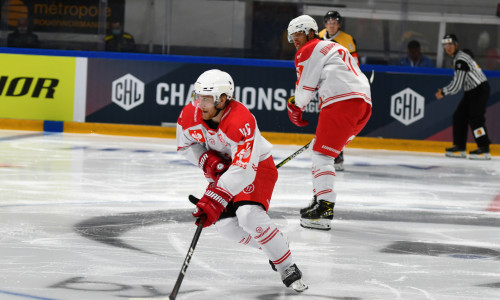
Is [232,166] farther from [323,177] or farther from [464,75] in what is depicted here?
[464,75]

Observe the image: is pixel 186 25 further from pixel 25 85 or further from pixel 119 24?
pixel 25 85

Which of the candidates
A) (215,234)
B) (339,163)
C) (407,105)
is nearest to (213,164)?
(215,234)

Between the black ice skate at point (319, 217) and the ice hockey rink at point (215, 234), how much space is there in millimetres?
80

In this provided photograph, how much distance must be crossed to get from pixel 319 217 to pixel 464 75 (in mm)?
4770

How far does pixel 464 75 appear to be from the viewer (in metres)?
9.51

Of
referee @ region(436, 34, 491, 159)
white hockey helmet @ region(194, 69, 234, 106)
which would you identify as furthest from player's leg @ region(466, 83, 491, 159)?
white hockey helmet @ region(194, 69, 234, 106)

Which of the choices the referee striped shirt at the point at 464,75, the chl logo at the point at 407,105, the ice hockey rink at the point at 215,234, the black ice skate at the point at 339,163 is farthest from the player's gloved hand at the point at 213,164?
the chl logo at the point at 407,105

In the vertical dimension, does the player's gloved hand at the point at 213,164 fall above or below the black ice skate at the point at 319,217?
above

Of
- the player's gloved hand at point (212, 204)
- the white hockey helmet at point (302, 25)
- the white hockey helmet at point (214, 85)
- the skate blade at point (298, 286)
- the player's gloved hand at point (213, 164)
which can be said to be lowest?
the skate blade at point (298, 286)

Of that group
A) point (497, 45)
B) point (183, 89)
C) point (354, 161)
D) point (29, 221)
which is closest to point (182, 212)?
point (29, 221)

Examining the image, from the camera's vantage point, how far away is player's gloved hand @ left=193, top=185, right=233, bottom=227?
340 centimetres

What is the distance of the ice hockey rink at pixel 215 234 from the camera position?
3.80 meters

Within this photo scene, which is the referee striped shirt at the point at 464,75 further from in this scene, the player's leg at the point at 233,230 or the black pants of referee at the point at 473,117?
the player's leg at the point at 233,230

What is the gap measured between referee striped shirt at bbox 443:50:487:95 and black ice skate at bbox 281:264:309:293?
6096 millimetres
